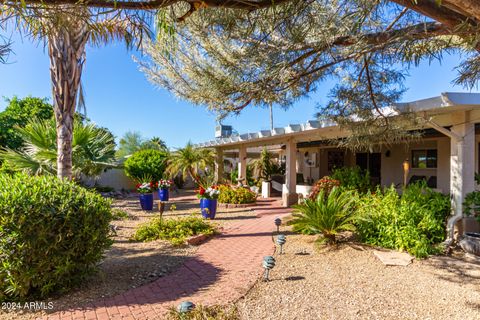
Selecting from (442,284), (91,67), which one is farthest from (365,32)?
→ (91,67)

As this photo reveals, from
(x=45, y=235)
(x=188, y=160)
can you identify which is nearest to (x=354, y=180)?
(x=45, y=235)

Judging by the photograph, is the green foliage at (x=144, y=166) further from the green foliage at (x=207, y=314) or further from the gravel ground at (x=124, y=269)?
the green foliage at (x=207, y=314)

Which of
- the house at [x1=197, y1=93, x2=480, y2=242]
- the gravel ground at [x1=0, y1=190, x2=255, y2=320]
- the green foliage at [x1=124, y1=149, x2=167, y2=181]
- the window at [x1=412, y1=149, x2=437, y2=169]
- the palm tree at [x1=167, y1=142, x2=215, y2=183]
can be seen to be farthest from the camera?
the palm tree at [x1=167, y1=142, x2=215, y2=183]

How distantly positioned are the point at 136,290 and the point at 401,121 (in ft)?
16.5

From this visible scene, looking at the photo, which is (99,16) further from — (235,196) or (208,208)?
(235,196)

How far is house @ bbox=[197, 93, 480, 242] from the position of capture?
5926mm

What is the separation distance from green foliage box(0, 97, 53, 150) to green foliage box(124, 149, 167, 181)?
764cm

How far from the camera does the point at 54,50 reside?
6.76m

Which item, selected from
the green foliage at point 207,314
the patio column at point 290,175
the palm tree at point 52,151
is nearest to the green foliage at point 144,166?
the palm tree at point 52,151

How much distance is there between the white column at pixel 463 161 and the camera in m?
6.07

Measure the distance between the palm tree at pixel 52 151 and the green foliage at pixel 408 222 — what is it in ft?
29.4

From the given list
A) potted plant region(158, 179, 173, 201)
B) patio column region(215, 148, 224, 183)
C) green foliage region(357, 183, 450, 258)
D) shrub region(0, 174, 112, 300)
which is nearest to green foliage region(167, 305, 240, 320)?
shrub region(0, 174, 112, 300)

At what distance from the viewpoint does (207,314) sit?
3236 millimetres

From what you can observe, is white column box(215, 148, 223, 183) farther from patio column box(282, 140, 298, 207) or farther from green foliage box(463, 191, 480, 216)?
green foliage box(463, 191, 480, 216)
